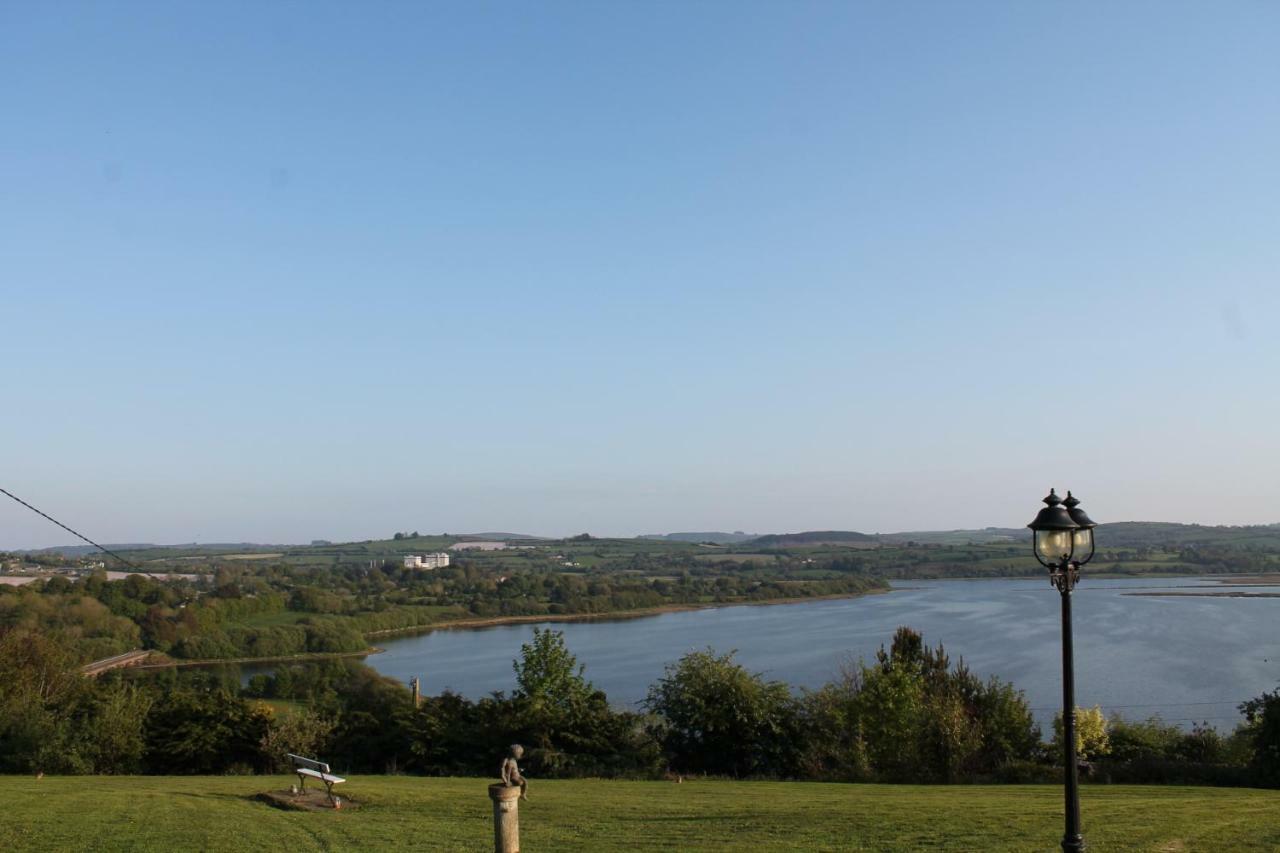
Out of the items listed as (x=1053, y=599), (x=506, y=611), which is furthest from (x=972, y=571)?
(x=506, y=611)

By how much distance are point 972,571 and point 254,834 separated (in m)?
140

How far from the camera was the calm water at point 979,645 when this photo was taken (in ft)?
142

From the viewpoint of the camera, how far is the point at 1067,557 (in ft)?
20.4

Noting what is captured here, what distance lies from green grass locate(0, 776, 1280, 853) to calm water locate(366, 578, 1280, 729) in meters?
27.7

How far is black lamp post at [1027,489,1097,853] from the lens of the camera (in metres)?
6.12

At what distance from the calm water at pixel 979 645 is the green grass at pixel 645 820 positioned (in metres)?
27.7

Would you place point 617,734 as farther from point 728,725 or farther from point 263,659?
point 263,659

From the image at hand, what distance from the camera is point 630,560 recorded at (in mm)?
177250

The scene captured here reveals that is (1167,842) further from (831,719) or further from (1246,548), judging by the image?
(1246,548)

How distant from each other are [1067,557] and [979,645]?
57586mm

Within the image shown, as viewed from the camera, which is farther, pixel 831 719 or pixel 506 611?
pixel 506 611

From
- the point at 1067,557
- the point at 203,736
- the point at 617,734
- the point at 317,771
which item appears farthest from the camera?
the point at 617,734

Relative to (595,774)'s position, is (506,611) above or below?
below

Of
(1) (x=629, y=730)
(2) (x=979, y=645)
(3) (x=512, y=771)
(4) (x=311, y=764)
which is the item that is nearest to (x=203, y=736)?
(1) (x=629, y=730)
